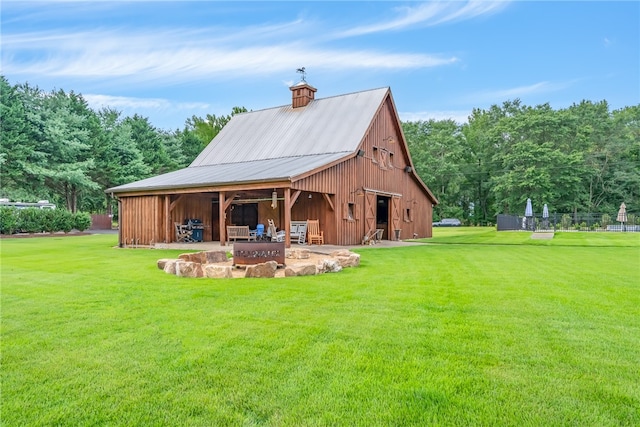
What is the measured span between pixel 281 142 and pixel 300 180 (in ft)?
20.6

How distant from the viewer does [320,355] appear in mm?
3215

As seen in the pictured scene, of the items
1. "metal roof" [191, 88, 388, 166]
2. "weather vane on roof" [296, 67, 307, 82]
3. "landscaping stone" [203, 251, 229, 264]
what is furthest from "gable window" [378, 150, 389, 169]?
"landscaping stone" [203, 251, 229, 264]

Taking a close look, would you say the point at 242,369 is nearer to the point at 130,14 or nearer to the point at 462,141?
the point at 130,14

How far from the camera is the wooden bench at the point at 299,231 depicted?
49.6 ft

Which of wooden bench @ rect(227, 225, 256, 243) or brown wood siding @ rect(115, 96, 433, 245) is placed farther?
wooden bench @ rect(227, 225, 256, 243)

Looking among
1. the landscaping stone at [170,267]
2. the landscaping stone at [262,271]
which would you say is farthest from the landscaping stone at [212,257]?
the landscaping stone at [262,271]

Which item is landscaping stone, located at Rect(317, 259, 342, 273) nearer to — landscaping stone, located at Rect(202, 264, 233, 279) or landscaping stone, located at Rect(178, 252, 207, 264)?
landscaping stone, located at Rect(202, 264, 233, 279)

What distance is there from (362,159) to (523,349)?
528 inches

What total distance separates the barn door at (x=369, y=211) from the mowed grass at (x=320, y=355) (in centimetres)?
1047

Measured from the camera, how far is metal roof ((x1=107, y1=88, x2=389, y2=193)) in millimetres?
14984

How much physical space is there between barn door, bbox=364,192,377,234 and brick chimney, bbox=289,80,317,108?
6.30 meters

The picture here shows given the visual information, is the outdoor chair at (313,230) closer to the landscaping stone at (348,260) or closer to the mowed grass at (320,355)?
the landscaping stone at (348,260)

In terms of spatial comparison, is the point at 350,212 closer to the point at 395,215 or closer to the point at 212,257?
the point at 395,215

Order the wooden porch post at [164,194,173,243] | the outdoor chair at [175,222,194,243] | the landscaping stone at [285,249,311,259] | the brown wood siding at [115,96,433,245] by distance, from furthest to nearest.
→ the outdoor chair at [175,222,194,243] → the wooden porch post at [164,194,173,243] → the brown wood siding at [115,96,433,245] → the landscaping stone at [285,249,311,259]
